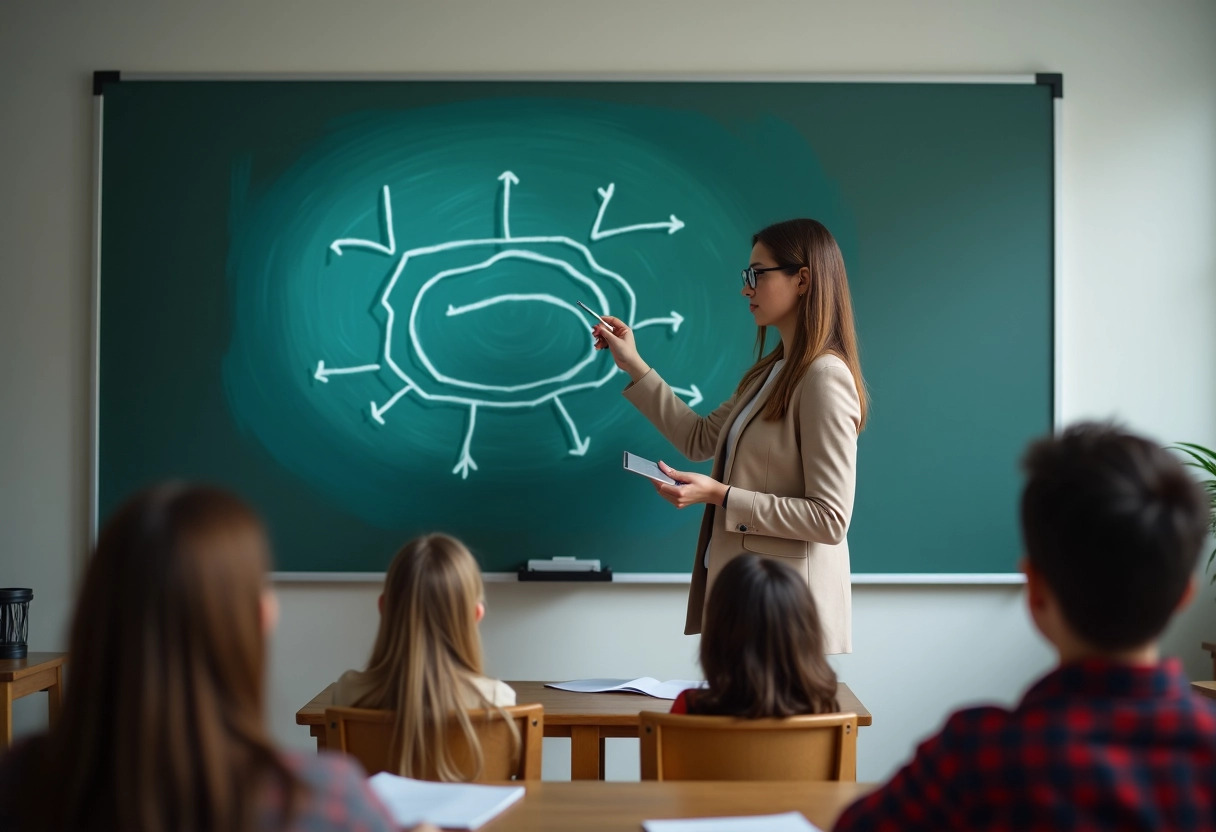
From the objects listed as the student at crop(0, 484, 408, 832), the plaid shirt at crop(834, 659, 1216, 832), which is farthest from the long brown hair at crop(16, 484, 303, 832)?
the plaid shirt at crop(834, 659, 1216, 832)

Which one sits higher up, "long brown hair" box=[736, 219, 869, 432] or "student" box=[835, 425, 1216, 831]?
"long brown hair" box=[736, 219, 869, 432]

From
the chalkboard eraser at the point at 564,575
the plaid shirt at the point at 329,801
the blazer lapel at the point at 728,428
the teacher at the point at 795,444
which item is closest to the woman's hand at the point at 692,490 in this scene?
the teacher at the point at 795,444

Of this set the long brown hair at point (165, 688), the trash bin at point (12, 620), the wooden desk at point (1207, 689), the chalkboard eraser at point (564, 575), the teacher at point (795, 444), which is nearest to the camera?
the long brown hair at point (165, 688)

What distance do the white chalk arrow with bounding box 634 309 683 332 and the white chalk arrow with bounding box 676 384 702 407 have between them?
19 centimetres

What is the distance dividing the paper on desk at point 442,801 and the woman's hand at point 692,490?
3.72 feet

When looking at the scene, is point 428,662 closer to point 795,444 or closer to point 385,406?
point 795,444

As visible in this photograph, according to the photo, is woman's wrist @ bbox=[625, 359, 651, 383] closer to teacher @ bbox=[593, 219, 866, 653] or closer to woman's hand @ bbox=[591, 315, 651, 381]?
woman's hand @ bbox=[591, 315, 651, 381]

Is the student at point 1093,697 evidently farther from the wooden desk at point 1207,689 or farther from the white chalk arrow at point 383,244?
the white chalk arrow at point 383,244

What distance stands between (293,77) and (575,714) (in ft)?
7.41

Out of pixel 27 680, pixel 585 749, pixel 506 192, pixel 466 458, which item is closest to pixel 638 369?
pixel 466 458

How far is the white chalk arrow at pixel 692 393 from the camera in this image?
128 inches

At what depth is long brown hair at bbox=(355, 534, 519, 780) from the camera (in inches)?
63.7

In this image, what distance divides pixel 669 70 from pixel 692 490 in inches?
59.9

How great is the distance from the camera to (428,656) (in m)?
1.68
